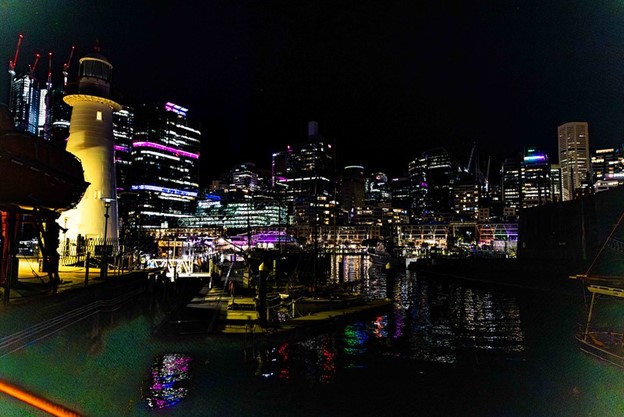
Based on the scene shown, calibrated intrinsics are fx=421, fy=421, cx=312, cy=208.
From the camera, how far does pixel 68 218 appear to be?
28.6 meters

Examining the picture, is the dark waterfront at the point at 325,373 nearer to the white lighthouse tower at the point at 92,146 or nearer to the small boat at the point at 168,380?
the small boat at the point at 168,380

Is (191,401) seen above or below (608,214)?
below

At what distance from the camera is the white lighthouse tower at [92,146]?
28.3 m

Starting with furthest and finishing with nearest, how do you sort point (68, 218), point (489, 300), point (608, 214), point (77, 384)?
point (608, 214) < point (489, 300) < point (68, 218) < point (77, 384)

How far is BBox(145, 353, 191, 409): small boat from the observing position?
10227 mm

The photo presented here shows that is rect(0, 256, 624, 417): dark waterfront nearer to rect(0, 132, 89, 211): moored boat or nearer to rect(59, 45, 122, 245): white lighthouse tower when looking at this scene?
rect(0, 132, 89, 211): moored boat

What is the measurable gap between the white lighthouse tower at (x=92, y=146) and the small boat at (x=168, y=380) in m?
17.0

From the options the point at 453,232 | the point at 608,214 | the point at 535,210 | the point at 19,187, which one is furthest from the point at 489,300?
the point at 453,232

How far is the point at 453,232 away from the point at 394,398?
19080cm

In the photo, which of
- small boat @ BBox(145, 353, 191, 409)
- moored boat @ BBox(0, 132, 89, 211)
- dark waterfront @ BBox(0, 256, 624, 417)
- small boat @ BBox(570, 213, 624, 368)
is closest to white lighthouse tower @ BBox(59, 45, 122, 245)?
moored boat @ BBox(0, 132, 89, 211)

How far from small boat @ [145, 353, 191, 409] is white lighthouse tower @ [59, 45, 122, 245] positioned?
55.9 ft

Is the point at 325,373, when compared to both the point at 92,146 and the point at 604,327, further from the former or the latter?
the point at 92,146

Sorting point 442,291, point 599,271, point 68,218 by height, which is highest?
point 68,218

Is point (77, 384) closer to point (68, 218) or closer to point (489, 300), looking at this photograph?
point (68, 218)
